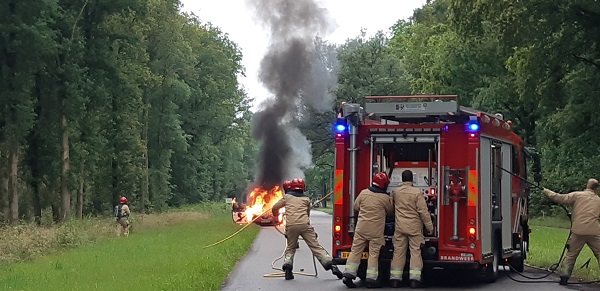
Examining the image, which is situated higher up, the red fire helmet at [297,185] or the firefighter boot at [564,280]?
the red fire helmet at [297,185]

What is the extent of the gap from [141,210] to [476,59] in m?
26.1

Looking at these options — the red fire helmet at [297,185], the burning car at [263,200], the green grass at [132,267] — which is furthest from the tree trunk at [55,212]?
the red fire helmet at [297,185]

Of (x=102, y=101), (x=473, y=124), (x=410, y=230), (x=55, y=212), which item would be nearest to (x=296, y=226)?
(x=410, y=230)

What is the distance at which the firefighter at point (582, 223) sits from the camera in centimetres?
1412

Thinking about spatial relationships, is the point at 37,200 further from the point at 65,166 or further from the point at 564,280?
the point at 564,280

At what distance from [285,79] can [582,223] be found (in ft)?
83.1

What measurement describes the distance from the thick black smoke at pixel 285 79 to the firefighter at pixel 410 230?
2368 centimetres

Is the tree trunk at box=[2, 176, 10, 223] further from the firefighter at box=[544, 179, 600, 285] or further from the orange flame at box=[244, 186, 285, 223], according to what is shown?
the firefighter at box=[544, 179, 600, 285]

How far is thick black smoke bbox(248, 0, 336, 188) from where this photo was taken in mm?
36812

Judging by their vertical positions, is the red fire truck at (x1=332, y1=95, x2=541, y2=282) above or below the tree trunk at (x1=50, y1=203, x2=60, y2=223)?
above

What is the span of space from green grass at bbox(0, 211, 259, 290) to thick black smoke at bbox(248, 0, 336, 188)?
14.4m

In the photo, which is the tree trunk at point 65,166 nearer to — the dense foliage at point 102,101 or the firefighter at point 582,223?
the dense foliage at point 102,101

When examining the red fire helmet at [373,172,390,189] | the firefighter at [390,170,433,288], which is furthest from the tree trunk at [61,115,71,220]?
the firefighter at [390,170,433,288]

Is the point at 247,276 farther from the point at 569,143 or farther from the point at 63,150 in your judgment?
the point at 63,150
